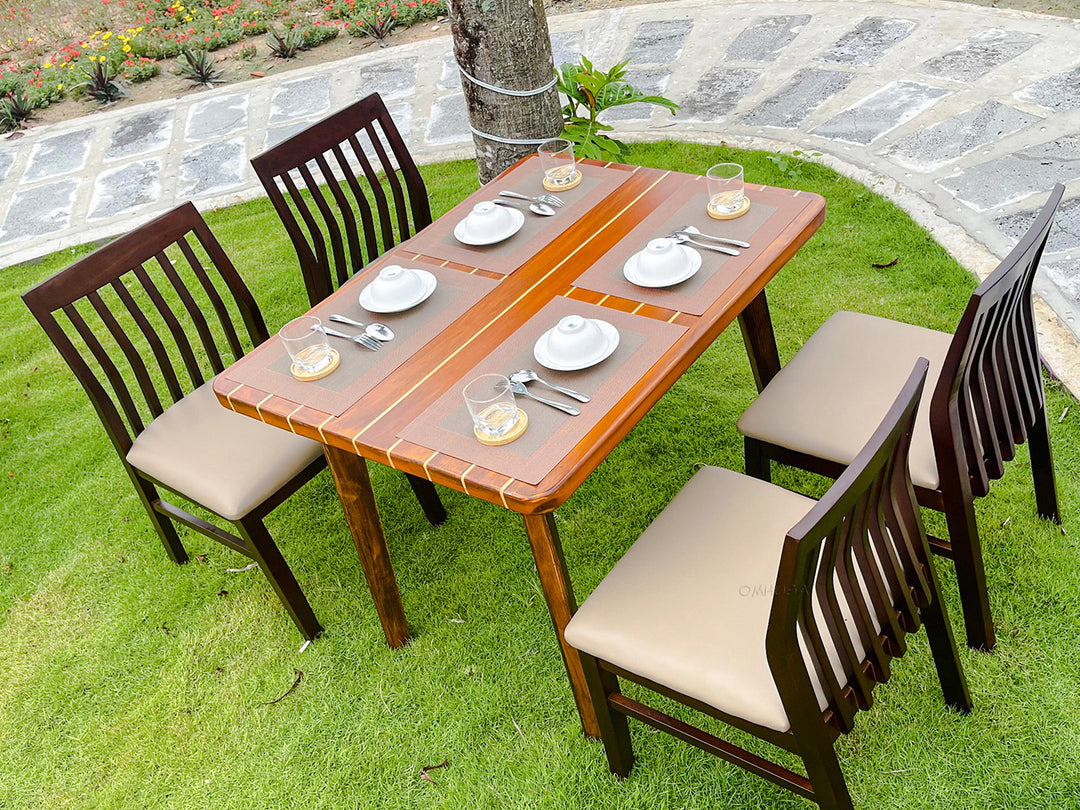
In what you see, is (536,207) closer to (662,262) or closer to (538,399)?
(662,262)

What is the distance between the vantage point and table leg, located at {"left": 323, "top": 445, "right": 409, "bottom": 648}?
2051 mm

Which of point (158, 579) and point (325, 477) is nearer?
point (158, 579)

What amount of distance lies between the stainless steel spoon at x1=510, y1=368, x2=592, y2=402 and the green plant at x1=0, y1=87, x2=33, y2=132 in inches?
202

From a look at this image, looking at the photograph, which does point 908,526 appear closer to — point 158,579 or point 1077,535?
point 1077,535

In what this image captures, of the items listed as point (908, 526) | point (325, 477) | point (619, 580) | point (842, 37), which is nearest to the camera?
point (908, 526)

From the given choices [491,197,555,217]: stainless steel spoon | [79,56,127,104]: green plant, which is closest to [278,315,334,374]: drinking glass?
[491,197,555,217]: stainless steel spoon

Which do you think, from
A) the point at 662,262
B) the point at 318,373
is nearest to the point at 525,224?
the point at 662,262

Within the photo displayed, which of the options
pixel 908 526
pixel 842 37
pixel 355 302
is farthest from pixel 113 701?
pixel 842 37

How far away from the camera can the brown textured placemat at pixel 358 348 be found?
6.30 feet

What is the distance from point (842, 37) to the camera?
4543 mm

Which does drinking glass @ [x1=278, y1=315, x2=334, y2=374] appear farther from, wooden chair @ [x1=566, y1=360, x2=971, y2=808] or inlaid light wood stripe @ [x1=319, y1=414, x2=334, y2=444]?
wooden chair @ [x1=566, y1=360, x2=971, y2=808]

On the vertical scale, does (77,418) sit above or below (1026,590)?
above

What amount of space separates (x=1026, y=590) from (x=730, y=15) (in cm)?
388

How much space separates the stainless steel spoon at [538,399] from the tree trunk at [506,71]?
4.93ft
